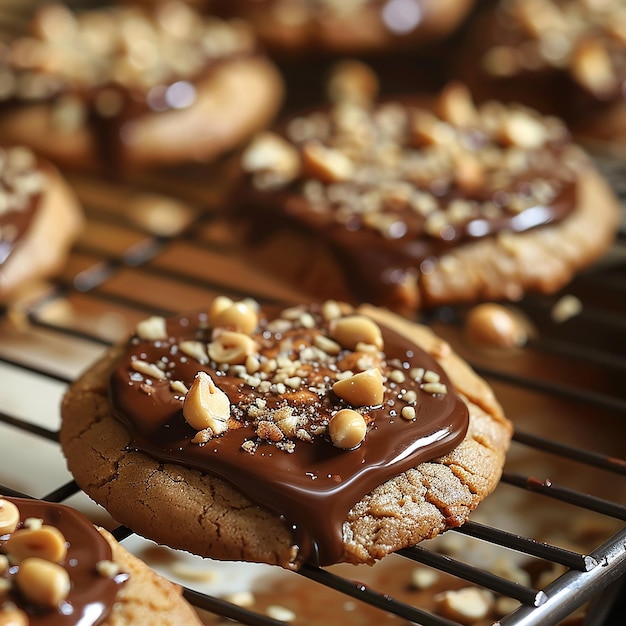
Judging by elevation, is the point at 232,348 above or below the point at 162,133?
above

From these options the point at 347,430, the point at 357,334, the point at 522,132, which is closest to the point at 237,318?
the point at 357,334

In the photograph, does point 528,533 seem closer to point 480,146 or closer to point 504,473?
point 504,473

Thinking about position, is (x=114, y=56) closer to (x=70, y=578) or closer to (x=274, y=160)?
(x=274, y=160)

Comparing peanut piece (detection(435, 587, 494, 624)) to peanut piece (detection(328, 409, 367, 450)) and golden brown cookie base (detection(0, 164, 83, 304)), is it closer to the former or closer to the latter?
peanut piece (detection(328, 409, 367, 450))

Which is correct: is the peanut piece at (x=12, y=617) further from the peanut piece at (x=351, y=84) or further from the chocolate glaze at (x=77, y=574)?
the peanut piece at (x=351, y=84)

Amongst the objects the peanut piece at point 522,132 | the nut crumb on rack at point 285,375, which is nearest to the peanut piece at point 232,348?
the nut crumb on rack at point 285,375

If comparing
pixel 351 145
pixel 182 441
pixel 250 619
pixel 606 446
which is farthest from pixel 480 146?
pixel 250 619

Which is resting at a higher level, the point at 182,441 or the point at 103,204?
the point at 182,441
